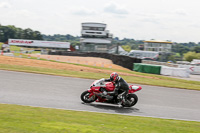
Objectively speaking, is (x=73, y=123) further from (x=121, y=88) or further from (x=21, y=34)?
(x=21, y=34)

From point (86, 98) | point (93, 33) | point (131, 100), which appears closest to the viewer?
point (86, 98)

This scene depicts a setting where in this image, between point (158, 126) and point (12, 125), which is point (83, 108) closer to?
point (158, 126)

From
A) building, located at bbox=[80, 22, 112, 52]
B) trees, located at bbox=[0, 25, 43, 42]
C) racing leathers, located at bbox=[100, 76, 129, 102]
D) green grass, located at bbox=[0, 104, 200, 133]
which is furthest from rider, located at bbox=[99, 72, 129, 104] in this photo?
trees, located at bbox=[0, 25, 43, 42]

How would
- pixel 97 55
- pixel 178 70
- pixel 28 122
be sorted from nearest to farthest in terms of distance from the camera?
pixel 28 122
pixel 178 70
pixel 97 55

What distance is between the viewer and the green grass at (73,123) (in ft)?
22.6

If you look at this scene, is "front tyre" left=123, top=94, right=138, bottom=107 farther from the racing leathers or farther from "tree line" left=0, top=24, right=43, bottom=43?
"tree line" left=0, top=24, right=43, bottom=43

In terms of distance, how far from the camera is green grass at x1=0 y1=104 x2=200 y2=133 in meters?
6.90

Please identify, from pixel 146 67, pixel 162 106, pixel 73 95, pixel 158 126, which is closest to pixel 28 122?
pixel 158 126

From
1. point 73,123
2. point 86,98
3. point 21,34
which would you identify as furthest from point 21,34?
point 73,123

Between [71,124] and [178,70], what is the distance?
1104 inches

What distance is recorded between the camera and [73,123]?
7.77 m

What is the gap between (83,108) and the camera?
35.6 ft

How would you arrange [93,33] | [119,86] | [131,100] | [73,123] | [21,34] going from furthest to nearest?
[21,34], [93,33], [131,100], [119,86], [73,123]

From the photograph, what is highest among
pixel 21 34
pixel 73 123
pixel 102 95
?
pixel 21 34
